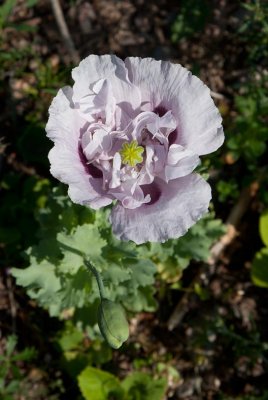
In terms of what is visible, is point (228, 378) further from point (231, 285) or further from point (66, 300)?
point (66, 300)

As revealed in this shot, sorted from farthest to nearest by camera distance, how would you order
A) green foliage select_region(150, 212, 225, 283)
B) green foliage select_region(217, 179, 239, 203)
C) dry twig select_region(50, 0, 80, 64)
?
dry twig select_region(50, 0, 80, 64) → green foliage select_region(217, 179, 239, 203) → green foliage select_region(150, 212, 225, 283)

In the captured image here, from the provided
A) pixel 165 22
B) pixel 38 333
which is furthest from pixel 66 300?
pixel 165 22

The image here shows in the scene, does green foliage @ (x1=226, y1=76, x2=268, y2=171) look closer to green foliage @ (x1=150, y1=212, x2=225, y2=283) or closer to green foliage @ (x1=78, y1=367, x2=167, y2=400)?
green foliage @ (x1=150, y1=212, x2=225, y2=283)

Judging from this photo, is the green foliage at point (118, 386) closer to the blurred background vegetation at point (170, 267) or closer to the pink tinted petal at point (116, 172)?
the blurred background vegetation at point (170, 267)

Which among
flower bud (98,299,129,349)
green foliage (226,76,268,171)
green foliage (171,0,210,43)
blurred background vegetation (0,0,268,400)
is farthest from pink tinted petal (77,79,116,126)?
green foliage (171,0,210,43)

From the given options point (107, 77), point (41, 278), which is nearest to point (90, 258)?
point (41, 278)

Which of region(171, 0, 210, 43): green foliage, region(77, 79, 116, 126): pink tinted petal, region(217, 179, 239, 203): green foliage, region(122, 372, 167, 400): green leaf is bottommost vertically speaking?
region(122, 372, 167, 400): green leaf

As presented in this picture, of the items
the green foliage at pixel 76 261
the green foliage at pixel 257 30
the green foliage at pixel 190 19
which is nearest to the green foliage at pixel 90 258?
the green foliage at pixel 76 261
